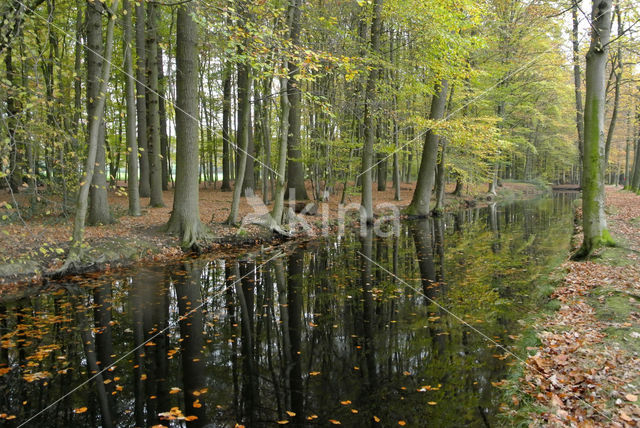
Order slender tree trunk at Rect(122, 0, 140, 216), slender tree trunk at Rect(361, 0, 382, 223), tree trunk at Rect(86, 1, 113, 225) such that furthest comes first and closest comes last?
1. slender tree trunk at Rect(361, 0, 382, 223)
2. slender tree trunk at Rect(122, 0, 140, 216)
3. tree trunk at Rect(86, 1, 113, 225)

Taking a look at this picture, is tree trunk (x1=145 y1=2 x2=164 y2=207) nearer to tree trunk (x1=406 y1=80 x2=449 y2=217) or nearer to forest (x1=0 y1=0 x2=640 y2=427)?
forest (x1=0 y1=0 x2=640 y2=427)

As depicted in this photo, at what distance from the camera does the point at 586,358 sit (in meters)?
3.99

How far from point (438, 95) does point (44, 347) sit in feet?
53.0

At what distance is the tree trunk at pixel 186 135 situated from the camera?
10.4 meters

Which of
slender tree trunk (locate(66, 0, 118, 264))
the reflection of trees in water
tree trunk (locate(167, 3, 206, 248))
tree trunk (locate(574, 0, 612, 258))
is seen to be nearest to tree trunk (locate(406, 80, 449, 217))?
tree trunk (locate(574, 0, 612, 258))

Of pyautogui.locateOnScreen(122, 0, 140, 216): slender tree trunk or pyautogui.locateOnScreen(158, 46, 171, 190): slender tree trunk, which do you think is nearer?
pyautogui.locateOnScreen(122, 0, 140, 216): slender tree trunk

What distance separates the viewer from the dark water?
3.72 m

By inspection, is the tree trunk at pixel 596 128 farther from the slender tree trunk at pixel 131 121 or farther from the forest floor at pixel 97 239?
the slender tree trunk at pixel 131 121

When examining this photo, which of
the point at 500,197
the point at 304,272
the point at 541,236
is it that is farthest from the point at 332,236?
the point at 500,197

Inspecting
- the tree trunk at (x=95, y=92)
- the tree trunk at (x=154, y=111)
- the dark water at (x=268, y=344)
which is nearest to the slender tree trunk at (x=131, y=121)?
the tree trunk at (x=95, y=92)

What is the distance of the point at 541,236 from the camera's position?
13062 mm

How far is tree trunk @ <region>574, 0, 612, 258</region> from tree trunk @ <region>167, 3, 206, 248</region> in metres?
9.16

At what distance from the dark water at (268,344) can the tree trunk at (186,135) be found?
183 cm

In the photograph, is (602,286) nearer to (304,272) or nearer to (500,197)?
(304,272)
